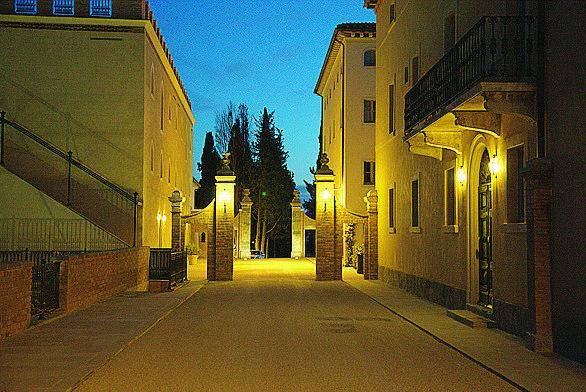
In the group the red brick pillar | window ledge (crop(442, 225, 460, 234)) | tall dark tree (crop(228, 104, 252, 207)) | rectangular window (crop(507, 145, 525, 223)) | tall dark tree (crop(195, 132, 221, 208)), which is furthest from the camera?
tall dark tree (crop(195, 132, 221, 208))

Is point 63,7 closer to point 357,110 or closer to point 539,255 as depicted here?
point 357,110

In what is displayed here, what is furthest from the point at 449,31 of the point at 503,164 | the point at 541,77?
the point at 541,77

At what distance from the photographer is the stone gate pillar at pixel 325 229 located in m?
28.0

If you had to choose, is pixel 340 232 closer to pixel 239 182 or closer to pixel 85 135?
Answer: pixel 85 135

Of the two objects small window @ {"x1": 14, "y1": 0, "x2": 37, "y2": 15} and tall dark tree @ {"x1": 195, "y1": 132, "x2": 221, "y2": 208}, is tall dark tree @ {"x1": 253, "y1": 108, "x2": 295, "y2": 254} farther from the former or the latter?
small window @ {"x1": 14, "y1": 0, "x2": 37, "y2": 15}

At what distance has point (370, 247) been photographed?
28.6 meters

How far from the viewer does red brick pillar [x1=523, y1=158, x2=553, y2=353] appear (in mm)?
11188

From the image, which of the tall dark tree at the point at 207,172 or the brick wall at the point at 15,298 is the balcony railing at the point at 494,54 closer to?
the brick wall at the point at 15,298

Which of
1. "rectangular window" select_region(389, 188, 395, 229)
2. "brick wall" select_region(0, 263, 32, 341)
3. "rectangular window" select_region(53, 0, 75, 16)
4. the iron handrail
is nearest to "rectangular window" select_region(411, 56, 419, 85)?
"rectangular window" select_region(389, 188, 395, 229)

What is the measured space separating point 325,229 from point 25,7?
13171 mm

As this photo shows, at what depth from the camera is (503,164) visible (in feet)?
45.9

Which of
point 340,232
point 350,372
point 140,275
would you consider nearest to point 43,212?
point 140,275

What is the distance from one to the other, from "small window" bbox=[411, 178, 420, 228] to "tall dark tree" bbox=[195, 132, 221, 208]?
139 feet

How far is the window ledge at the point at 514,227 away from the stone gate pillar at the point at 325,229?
14417 mm
